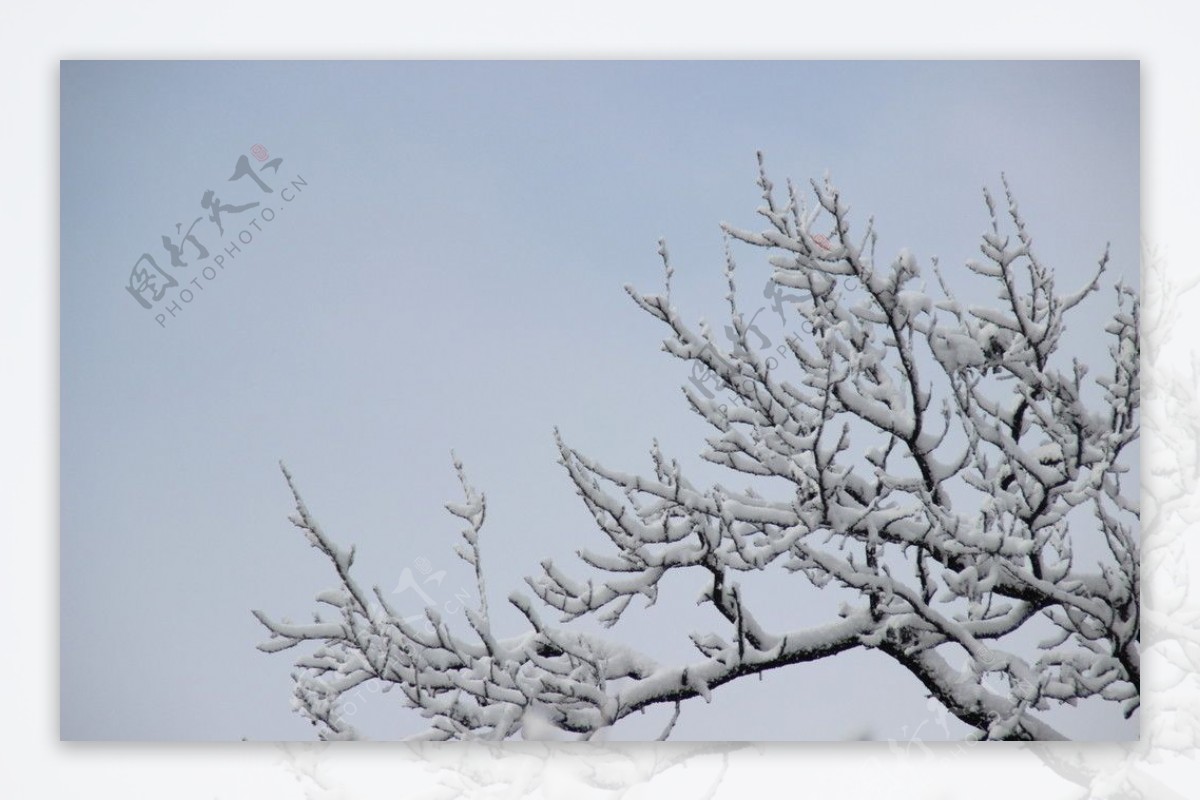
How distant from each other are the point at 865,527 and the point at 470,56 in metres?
1.30

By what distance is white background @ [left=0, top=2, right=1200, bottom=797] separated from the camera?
2.44 meters

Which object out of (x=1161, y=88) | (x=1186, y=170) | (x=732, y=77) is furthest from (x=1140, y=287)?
(x=732, y=77)

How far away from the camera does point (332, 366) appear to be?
95.1 inches

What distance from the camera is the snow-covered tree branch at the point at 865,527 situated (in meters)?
2.38

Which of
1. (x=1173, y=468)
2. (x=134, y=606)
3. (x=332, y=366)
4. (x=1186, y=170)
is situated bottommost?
(x=134, y=606)

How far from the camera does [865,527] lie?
239 centimetres

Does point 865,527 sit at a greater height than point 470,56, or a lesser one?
lesser

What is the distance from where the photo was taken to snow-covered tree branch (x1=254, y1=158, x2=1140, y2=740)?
2385mm

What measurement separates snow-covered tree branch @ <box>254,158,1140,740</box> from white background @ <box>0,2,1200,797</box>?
0.12 meters

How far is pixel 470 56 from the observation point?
2461mm

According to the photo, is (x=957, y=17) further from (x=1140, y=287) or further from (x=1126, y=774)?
(x=1126, y=774)

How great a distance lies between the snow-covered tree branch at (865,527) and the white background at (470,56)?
0.12 meters

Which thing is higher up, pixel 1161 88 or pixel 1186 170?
pixel 1161 88

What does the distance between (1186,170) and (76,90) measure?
2.37 meters
